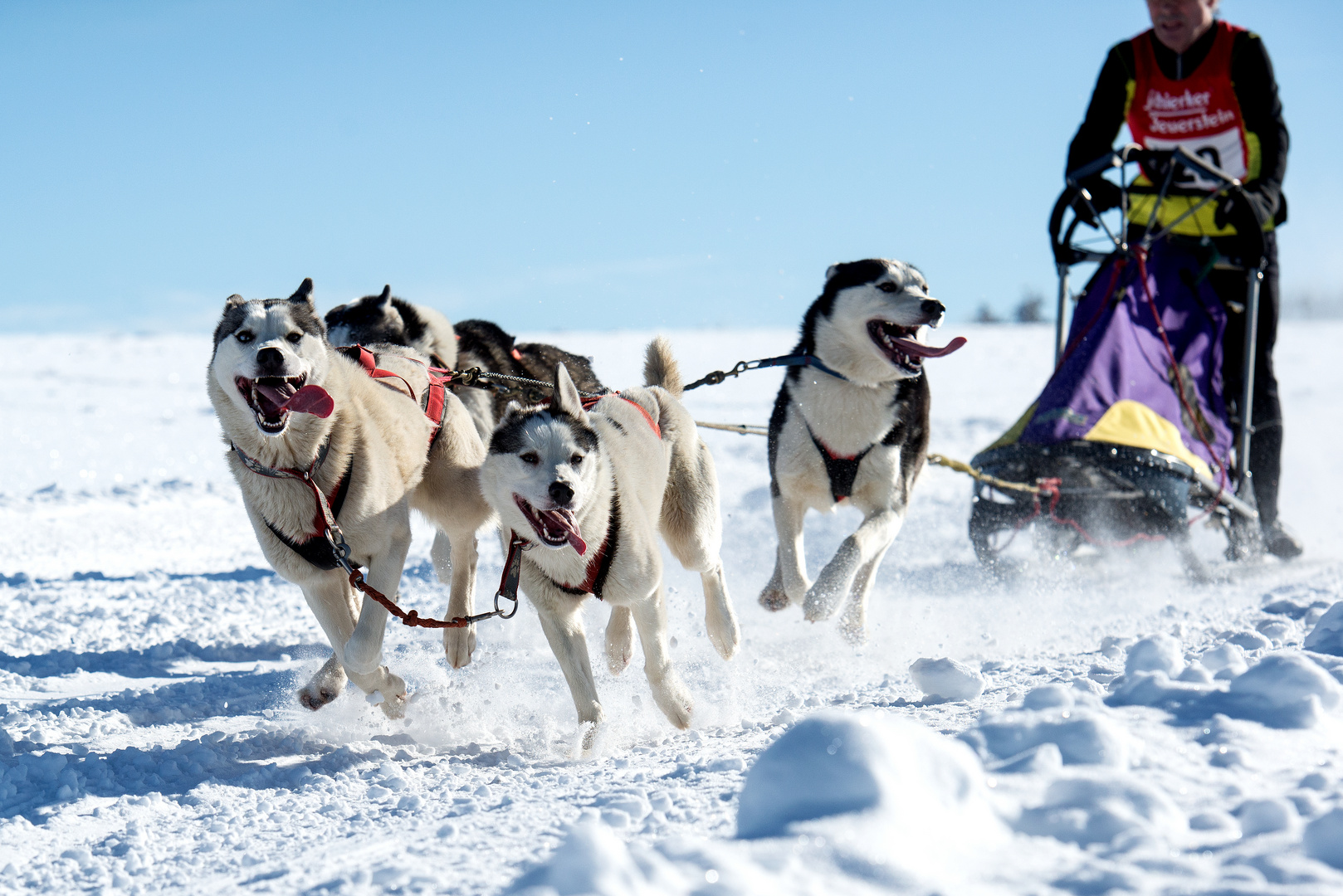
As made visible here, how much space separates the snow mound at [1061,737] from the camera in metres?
1.88

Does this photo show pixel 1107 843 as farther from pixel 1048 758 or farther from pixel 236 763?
pixel 236 763

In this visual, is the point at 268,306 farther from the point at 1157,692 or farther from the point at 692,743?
the point at 1157,692

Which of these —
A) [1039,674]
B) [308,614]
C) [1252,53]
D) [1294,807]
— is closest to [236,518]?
[308,614]

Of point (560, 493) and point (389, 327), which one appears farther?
point (389, 327)

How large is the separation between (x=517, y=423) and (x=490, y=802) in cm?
90

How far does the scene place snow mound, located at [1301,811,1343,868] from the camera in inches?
A: 60.1

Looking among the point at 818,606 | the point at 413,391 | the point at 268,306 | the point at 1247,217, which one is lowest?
the point at 818,606

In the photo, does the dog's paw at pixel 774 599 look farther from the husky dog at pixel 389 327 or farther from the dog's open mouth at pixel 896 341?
the husky dog at pixel 389 327

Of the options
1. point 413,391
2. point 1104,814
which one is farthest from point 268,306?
point 1104,814

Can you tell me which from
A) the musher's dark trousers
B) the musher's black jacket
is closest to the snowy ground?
the musher's dark trousers

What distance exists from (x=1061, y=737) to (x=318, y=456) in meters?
1.84

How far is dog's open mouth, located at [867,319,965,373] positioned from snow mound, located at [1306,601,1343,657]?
53.2 inches

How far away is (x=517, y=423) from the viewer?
270 cm

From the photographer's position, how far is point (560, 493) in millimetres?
2523
